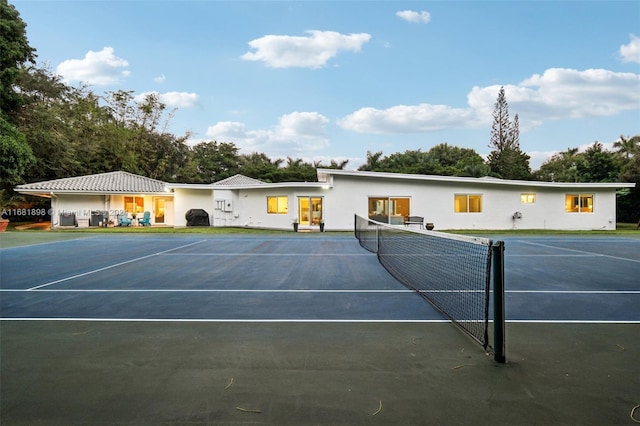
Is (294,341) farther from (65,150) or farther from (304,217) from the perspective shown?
(65,150)

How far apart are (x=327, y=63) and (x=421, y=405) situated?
30.3 metres

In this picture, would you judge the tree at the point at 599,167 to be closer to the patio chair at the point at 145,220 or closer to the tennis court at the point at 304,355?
the tennis court at the point at 304,355

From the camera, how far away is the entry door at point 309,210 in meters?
23.3

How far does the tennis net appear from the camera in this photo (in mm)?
3924

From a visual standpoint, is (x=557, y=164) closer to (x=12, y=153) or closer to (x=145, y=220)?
(x=145, y=220)

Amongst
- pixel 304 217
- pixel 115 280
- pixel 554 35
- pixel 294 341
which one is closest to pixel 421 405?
pixel 294 341

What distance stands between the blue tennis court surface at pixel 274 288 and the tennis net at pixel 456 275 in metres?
0.37

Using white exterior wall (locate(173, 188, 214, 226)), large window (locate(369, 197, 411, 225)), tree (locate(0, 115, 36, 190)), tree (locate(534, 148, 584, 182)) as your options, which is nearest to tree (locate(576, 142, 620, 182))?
tree (locate(534, 148, 584, 182))

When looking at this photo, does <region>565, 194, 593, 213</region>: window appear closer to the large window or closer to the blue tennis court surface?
the large window

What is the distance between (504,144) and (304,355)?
50.2 m

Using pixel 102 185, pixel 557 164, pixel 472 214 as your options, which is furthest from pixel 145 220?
pixel 557 164

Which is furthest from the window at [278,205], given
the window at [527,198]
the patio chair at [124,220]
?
the window at [527,198]

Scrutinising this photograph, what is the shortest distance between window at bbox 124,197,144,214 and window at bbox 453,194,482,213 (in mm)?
23094

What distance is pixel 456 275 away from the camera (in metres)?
7.29
